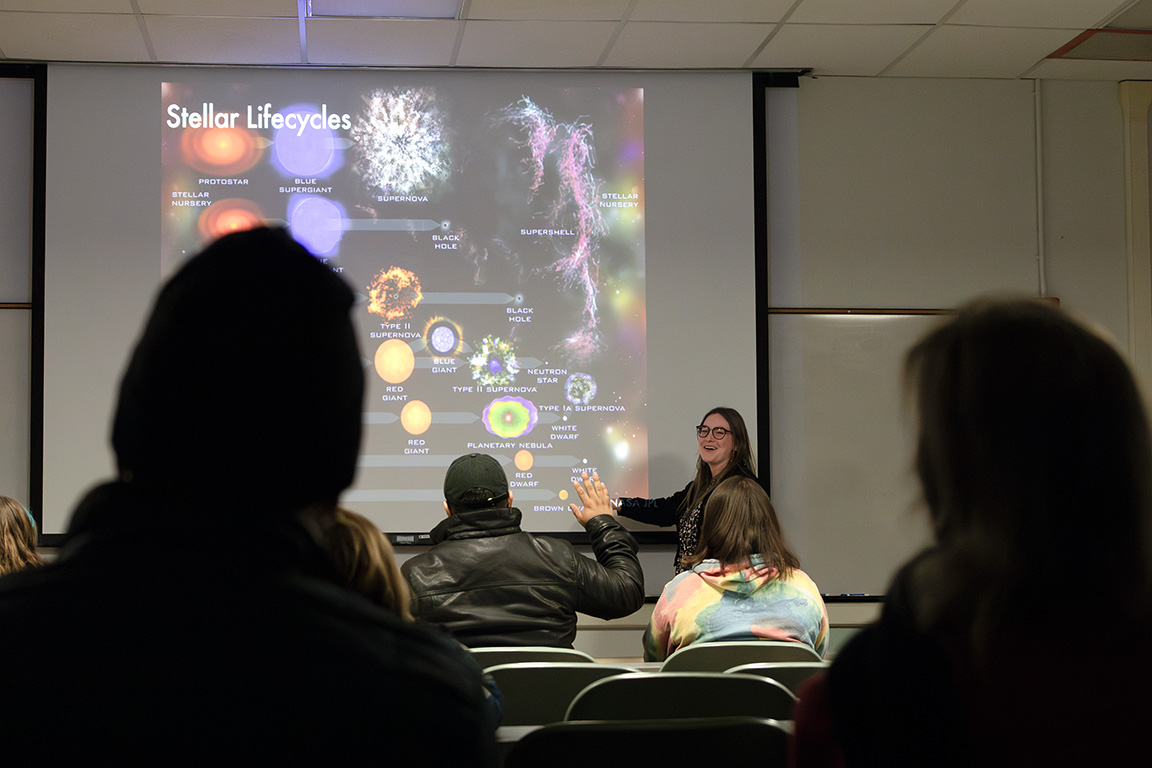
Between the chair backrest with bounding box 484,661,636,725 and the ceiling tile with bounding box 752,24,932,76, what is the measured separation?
3399mm

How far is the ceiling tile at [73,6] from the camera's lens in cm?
388

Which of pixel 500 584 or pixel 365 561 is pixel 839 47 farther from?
pixel 365 561

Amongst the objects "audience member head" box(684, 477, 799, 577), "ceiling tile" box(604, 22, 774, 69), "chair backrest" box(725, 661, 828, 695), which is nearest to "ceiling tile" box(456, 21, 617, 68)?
"ceiling tile" box(604, 22, 774, 69)

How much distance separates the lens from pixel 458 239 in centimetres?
460

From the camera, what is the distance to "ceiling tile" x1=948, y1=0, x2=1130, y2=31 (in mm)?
4066

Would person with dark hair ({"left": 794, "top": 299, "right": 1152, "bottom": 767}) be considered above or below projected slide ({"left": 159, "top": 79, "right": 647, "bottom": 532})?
below

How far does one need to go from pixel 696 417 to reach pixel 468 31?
2105mm

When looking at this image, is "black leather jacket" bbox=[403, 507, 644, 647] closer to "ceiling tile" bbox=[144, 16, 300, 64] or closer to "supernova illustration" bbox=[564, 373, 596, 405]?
"supernova illustration" bbox=[564, 373, 596, 405]

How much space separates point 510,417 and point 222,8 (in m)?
2.19

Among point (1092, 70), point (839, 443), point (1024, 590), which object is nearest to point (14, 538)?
point (1024, 590)

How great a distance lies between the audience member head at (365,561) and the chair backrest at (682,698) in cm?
78

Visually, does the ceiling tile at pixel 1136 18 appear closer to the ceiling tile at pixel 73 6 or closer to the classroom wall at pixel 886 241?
the classroom wall at pixel 886 241

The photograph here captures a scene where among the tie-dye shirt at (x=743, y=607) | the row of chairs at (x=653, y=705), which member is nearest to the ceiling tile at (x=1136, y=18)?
the tie-dye shirt at (x=743, y=607)

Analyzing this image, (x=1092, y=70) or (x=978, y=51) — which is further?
(x=1092, y=70)
